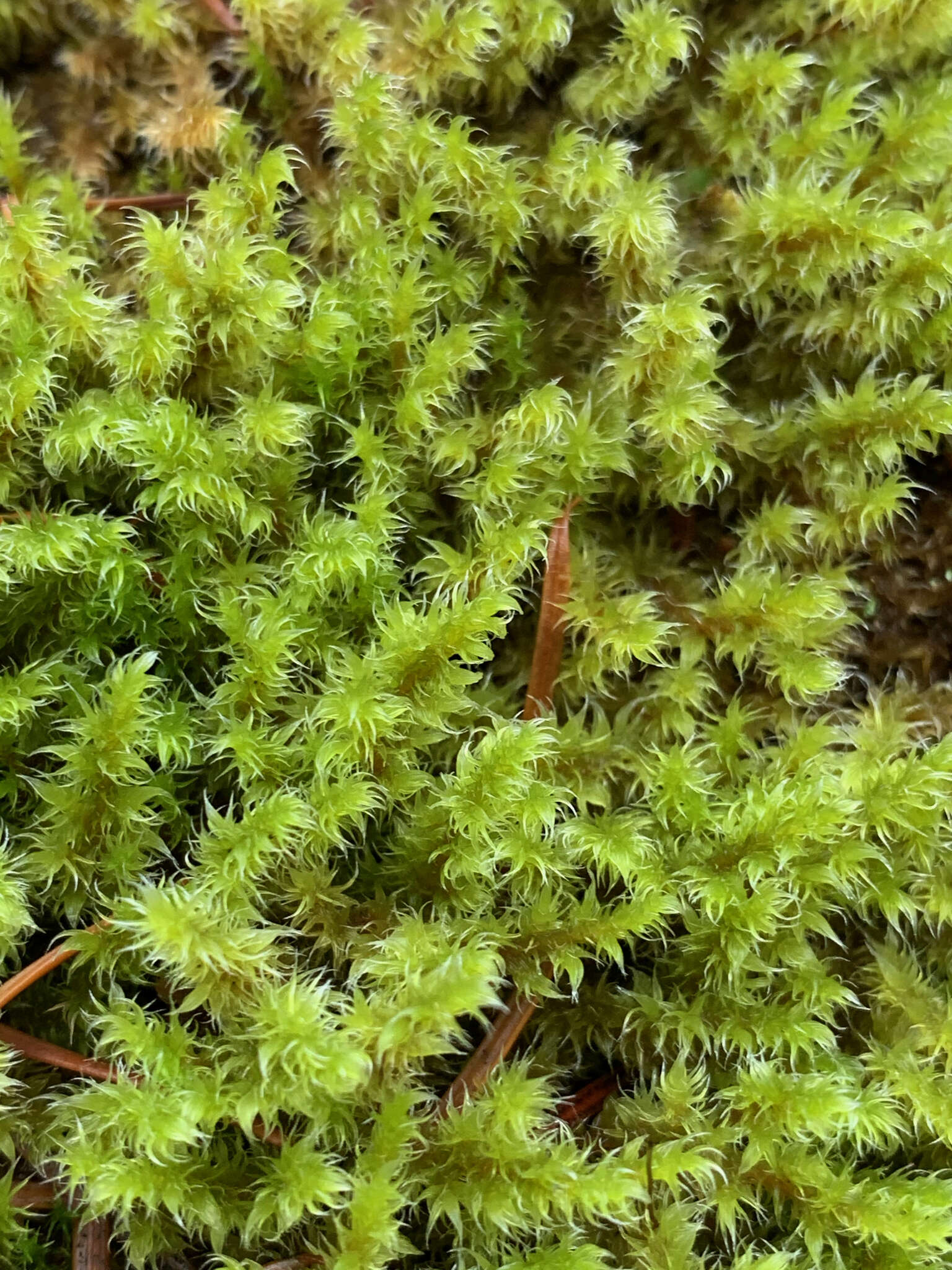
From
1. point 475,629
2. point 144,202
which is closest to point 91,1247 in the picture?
point 475,629

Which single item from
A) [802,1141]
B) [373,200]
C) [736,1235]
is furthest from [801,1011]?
[373,200]

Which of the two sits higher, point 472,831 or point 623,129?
point 623,129

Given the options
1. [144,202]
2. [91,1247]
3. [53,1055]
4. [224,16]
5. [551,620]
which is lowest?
[91,1247]

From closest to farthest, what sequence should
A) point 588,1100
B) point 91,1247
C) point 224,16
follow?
1. point 91,1247
2. point 588,1100
3. point 224,16

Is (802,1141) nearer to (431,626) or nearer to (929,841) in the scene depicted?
(929,841)

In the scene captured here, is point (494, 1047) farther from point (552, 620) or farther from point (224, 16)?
point (224, 16)

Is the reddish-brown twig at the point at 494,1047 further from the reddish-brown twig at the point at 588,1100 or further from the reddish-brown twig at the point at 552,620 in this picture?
the reddish-brown twig at the point at 552,620
